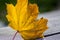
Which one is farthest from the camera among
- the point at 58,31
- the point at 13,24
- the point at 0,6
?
the point at 58,31

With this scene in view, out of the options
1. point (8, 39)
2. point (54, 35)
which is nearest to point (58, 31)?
point (54, 35)

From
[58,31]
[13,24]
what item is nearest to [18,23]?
[13,24]

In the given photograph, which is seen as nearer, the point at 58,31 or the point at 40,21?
the point at 40,21

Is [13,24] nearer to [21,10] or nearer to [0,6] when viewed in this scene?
[21,10]

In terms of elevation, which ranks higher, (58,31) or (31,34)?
(31,34)

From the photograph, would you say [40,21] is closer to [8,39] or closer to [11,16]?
[11,16]

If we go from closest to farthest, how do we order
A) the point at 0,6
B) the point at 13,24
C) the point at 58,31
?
the point at 13,24 < the point at 0,6 < the point at 58,31
